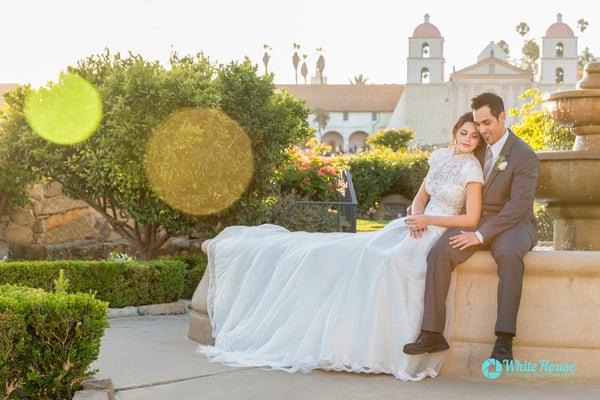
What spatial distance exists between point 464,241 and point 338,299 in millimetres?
968

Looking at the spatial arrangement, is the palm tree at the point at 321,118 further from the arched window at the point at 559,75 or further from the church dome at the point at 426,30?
the arched window at the point at 559,75

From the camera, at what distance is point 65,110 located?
1191 cm

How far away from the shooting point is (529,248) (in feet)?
18.0

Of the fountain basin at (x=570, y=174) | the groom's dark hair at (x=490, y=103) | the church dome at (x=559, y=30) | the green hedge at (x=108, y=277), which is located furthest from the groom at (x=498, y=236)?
the church dome at (x=559, y=30)

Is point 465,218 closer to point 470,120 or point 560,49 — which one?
point 470,120

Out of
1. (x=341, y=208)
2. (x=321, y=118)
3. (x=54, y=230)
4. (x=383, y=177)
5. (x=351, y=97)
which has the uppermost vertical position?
(x=351, y=97)

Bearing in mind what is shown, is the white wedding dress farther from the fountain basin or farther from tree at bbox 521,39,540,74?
tree at bbox 521,39,540,74

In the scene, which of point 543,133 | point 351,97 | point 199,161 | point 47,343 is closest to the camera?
point 47,343

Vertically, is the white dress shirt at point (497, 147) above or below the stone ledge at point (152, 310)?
above

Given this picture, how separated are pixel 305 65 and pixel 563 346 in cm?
11384

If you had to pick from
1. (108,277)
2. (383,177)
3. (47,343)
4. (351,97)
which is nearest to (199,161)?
(108,277)

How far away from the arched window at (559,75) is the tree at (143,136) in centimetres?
7867

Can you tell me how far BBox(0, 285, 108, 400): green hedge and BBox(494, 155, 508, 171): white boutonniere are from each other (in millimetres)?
2796

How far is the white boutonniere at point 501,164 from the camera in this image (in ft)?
18.8
